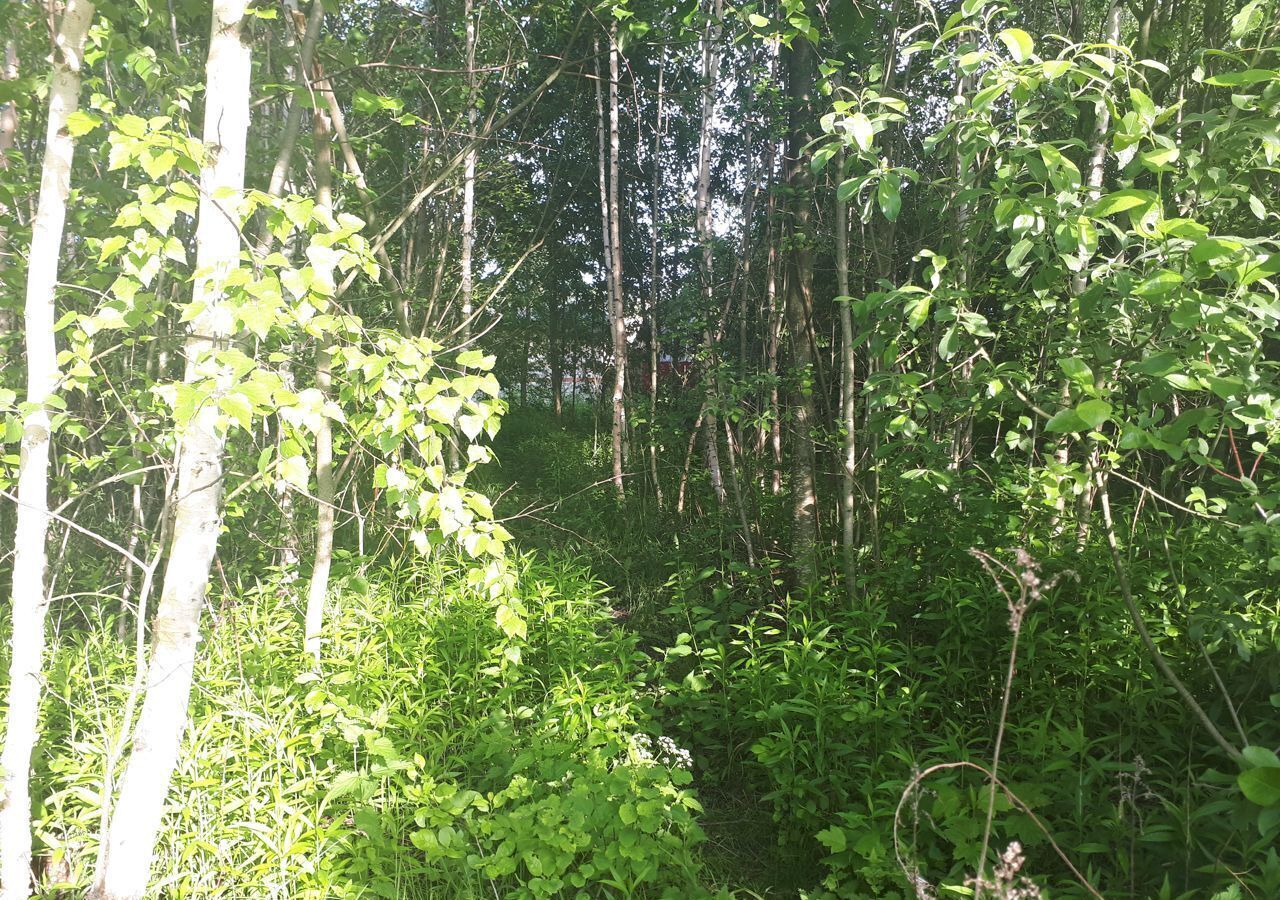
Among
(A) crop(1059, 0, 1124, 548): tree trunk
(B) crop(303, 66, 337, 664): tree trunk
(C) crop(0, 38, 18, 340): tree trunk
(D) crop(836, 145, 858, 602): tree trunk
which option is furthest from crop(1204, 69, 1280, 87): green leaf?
(C) crop(0, 38, 18, 340): tree trunk

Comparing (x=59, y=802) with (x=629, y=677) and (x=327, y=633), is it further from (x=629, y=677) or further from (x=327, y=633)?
(x=629, y=677)

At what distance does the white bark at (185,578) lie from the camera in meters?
2.08

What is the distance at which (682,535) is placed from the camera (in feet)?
18.9

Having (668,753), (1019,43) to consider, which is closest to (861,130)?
(1019,43)

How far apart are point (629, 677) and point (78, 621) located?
3265 millimetres

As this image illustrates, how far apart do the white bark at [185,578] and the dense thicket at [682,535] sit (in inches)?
0.5

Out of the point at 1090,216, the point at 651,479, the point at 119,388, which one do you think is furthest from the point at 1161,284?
the point at 651,479

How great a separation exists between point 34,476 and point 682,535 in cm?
418

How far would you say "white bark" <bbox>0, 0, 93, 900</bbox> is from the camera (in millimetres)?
2150

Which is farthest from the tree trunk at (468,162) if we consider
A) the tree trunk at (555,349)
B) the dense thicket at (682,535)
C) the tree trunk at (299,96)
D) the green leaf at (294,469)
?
the tree trunk at (555,349)

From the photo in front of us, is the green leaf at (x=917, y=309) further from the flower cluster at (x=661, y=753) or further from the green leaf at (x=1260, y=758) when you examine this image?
the flower cluster at (x=661, y=753)

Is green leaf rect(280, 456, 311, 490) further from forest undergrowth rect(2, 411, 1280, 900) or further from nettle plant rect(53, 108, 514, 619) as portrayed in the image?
forest undergrowth rect(2, 411, 1280, 900)

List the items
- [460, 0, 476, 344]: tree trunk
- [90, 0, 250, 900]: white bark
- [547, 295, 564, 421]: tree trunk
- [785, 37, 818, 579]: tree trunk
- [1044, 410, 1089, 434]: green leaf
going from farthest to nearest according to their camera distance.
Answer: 1. [547, 295, 564, 421]: tree trunk
2. [460, 0, 476, 344]: tree trunk
3. [785, 37, 818, 579]: tree trunk
4. [90, 0, 250, 900]: white bark
5. [1044, 410, 1089, 434]: green leaf

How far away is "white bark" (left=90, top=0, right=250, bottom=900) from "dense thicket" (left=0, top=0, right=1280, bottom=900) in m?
0.01
